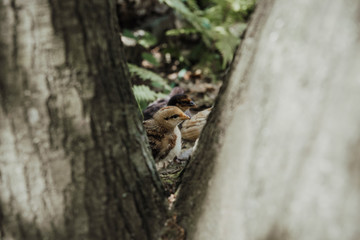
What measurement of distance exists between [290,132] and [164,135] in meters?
2.85

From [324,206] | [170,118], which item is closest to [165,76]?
[170,118]

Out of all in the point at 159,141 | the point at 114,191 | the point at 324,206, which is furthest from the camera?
the point at 159,141

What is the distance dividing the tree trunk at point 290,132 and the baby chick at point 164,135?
2.22m

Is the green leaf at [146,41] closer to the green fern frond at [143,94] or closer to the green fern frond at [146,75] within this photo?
the green fern frond at [146,75]

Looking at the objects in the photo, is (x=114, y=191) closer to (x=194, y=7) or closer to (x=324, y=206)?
(x=324, y=206)

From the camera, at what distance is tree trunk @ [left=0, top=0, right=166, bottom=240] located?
1.62 m

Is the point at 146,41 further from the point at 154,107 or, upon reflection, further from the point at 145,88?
the point at 154,107

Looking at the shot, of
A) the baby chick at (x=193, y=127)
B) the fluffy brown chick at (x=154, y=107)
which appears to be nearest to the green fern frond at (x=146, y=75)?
the fluffy brown chick at (x=154, y=107)

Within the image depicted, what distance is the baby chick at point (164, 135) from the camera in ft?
13.4

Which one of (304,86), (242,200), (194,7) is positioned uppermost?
(304,86)

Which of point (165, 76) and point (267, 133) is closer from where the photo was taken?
point (267, 133)

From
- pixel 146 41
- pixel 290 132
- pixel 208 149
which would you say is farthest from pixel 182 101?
pixel 290 132

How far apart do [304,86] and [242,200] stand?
59 centimetres

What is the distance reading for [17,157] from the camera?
1.71 metres
